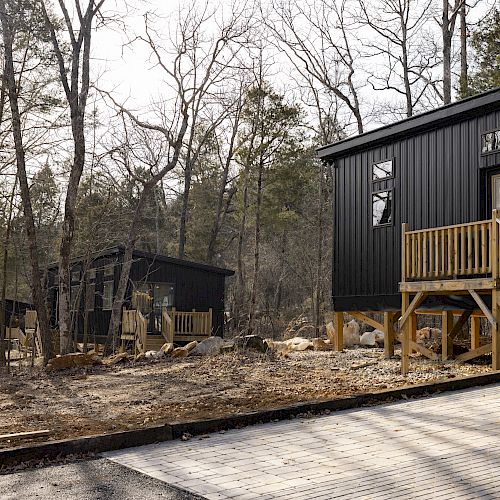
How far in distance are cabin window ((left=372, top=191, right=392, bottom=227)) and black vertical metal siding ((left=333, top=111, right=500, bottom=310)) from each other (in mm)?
125

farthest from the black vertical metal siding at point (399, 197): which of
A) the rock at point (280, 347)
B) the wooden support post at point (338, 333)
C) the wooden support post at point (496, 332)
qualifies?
the wooden support post at point (496, 332)

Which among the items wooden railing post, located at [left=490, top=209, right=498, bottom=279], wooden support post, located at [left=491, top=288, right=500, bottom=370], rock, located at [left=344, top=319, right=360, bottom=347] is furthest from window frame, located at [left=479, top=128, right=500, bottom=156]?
rock, located at [left=344, top=319, right=360, bottom=347]

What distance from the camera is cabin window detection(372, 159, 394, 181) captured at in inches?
567

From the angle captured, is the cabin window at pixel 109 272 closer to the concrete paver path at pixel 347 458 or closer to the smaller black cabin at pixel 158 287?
the smaller black cabin at pixel 158 287

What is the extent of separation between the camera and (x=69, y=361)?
15.1 m

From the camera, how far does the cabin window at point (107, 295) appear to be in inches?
1069

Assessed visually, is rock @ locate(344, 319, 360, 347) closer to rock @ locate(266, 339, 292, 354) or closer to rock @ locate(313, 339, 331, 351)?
rock @ locate(313, 339, 331, 351)

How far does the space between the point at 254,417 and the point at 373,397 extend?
Result: 163 centimetres

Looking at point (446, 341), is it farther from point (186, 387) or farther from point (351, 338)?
point (351, 338)

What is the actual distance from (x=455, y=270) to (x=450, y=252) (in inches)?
12.8

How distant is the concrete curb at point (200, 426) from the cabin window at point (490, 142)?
15.4 ft

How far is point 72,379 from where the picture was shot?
13102 millimetres

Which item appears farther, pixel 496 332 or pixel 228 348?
pixel 228 348

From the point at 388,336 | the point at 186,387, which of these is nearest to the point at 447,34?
the point at 388,336
